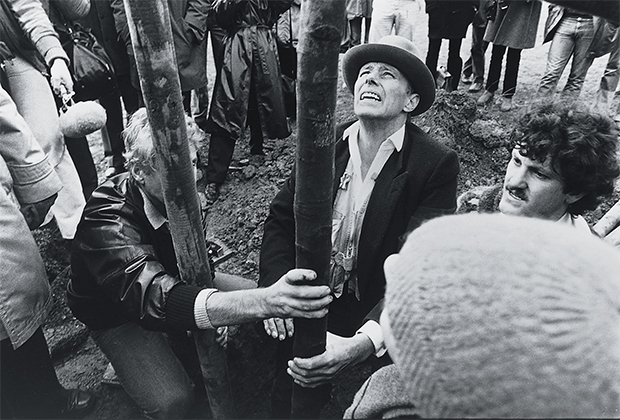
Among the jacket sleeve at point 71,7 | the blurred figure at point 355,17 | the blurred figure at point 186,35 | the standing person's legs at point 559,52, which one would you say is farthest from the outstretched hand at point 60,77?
the standing person's legs at point 559,52

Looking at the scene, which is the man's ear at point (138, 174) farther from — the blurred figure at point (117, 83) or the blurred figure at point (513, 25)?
the blurred figure at point (513, 25)

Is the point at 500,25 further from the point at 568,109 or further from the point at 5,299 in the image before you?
the point at 5,299

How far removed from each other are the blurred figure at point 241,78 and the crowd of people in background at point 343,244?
2 cm

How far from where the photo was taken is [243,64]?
14.3 feet

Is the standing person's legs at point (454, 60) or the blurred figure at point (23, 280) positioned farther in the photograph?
the standing person's legs at point (454, 60)

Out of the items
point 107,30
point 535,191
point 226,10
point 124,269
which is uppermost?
point 226,10

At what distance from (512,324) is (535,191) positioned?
4.66 feet

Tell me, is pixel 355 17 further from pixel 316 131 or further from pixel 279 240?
pixel 316 131

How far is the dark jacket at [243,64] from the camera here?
434cm

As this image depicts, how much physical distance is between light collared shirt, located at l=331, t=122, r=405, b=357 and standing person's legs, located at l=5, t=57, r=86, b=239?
7.36ft

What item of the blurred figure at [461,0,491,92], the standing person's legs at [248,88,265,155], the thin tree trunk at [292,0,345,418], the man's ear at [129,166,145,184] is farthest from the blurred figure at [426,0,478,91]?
the thin tree trunk at [292,0,345,418]

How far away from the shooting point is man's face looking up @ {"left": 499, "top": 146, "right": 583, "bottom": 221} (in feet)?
6.34

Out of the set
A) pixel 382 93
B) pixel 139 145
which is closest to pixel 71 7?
pixel 139 145

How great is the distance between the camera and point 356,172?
7.71ft
